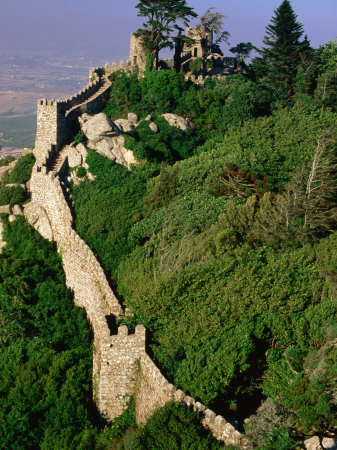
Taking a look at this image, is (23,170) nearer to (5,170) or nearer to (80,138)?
(5,170)

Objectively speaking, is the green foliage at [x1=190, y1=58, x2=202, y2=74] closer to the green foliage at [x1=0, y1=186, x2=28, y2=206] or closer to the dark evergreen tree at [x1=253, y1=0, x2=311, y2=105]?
the dark evergreen tree at [x1=253, y1=0, x2=311, y2=105]

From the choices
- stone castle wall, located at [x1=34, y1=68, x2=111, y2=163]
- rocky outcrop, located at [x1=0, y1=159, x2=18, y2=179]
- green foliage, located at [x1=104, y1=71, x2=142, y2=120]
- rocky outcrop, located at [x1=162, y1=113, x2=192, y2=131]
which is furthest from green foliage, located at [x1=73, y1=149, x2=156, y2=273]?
green foliage, located at [x1=104, y1=71, x2=142, y2=120]

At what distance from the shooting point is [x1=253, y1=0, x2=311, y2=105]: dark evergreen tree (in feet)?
119

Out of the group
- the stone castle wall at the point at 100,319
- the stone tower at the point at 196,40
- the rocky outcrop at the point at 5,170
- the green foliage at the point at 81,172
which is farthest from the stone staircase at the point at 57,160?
the stone tower at the point at 196,40

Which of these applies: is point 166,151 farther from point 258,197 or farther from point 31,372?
point 31,372

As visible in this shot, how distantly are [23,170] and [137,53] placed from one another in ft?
42.1

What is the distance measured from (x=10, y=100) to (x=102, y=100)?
161m

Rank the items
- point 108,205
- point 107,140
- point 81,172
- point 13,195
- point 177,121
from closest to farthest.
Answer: point 108,205, point 13,195, point 81,172, point 107,140, point 177,121

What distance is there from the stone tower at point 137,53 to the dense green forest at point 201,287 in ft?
19.1

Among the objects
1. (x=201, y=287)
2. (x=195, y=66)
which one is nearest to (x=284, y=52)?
(x=195, y=66)

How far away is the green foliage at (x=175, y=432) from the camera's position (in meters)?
12.8

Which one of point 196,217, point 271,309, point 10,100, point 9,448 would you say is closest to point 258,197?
point 196,217

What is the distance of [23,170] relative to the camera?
28.2m

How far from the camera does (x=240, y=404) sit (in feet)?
53.3
